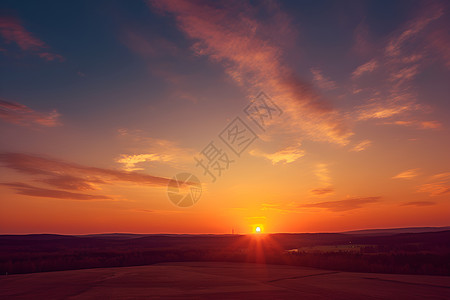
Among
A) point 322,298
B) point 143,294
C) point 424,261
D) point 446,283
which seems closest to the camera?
point 322,298

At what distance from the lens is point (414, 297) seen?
8.49m

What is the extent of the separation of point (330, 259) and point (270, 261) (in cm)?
358

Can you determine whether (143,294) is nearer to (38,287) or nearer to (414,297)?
(38,287)

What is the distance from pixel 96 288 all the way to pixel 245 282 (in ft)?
15.0

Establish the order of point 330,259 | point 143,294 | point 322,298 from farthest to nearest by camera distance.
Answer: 1. point 330,259
2. point 143,294
3. point 322,298

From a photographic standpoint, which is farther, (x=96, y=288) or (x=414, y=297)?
(x=96, y=288)

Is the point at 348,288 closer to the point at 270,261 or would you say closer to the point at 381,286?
the point at 381,286

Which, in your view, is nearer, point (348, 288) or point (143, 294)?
point (143, 294)

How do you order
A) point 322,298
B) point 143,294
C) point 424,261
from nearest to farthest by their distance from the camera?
1. point 322,298
2. point 143,294
3. point 424,261

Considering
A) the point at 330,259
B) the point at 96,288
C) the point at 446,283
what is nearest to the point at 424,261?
the point at 330,259

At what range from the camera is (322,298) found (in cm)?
834

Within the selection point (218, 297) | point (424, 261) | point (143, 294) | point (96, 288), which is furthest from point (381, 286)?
point (424, 261)

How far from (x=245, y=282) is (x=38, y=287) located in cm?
625

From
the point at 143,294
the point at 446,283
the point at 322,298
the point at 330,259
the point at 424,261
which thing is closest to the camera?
the point at 322,298
